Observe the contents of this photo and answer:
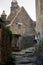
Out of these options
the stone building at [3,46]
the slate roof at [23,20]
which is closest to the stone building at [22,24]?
the slate roof at [23,20]

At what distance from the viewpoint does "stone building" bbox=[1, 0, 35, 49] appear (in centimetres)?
3817

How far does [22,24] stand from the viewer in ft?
132

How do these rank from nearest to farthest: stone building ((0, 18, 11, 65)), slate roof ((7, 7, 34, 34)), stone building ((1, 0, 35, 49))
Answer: stone building ((0, 18, 11, 65)), stone building ((1, 0, 35, 49)), slate roof ((7, 7, 34, 34))

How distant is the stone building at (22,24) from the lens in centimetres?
3817

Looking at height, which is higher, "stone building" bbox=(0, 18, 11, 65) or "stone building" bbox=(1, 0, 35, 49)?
"stone building" bbox=(0, 18, 11, 65)

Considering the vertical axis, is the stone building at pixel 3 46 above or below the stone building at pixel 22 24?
above

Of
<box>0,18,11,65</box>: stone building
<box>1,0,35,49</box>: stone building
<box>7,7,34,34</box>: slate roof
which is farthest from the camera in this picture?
<box>7,7,34,34</box>: slate roof

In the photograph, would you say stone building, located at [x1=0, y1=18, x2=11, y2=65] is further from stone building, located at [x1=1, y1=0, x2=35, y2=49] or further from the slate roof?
the slate roof

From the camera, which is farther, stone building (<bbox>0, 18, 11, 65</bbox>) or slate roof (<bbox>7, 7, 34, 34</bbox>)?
slate roof (<bbox>7, 7, 34, 34</bbox>)

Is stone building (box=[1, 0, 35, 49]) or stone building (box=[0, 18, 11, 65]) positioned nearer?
stone building (box=[0, 18, 11, 65])

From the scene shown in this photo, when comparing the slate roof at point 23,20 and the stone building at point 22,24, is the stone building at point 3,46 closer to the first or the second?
the stone building at point 22,24

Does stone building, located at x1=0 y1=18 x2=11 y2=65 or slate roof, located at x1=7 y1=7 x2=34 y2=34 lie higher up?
stone building, located at x1=0 y1=18 x2=11 y2=65

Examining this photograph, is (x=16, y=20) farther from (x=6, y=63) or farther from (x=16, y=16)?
(x=6, y=63)

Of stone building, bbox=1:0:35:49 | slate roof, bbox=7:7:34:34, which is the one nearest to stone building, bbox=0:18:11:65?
stone building, bbox=1:0:35:49
